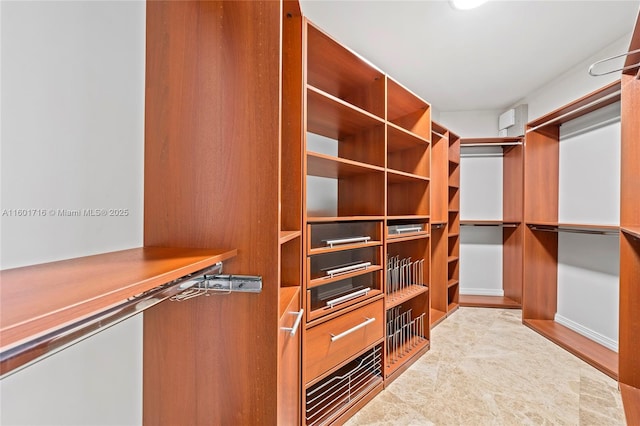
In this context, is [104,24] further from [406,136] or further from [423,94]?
[423,94]

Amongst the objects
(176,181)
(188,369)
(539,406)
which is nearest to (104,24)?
(176,181)

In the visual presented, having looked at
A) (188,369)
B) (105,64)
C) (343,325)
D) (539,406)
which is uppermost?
(105,64)

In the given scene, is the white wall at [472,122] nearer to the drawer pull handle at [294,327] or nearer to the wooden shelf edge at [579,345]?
the wooden shelf edge at [579,345]

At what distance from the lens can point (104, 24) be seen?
2.14ft

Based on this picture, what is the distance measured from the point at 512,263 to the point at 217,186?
3812 millimetres

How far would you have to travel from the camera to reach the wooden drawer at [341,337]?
4.56 ft

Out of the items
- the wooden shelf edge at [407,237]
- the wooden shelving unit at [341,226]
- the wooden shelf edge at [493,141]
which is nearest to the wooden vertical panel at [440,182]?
the wooden shelf edge at [407,237]

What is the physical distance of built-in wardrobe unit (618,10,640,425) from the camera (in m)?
1.66

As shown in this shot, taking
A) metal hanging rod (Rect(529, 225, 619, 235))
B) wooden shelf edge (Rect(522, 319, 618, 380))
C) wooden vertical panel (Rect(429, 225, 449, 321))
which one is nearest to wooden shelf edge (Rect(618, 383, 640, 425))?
wooden shelf edge (Rect(522, 319, 618, 380))

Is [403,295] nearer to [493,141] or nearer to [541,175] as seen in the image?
[541,175]

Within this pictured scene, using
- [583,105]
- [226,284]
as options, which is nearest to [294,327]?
[226,284]

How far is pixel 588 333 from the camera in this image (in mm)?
2508

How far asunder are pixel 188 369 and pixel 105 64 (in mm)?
815

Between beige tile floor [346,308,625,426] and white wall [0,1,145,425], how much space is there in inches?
55.1
